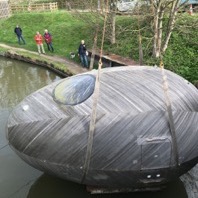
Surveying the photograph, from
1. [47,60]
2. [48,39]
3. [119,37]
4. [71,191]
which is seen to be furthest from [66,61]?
[71,191]

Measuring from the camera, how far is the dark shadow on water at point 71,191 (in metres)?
10.2

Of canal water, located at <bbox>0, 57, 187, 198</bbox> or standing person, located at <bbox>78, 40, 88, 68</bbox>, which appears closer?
canal water, located at <bbox>0, 57, 187, 198</bbox>

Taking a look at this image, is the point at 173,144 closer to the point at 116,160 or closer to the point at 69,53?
the point at 116,160

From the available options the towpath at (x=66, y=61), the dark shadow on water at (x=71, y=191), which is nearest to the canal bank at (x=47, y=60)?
the towpath at (x=66, y=61)

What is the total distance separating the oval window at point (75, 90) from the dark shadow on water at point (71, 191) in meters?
2.84

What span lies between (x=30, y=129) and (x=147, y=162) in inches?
111

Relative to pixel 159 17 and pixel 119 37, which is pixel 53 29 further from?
pixel 159 17

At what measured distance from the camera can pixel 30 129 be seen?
29.3ft

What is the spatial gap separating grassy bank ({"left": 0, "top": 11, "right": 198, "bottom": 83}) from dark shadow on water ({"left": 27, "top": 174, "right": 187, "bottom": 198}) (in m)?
6.60

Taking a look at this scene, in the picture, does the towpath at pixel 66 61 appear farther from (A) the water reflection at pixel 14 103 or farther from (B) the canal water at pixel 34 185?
(B) the canal water at pixel 34 185

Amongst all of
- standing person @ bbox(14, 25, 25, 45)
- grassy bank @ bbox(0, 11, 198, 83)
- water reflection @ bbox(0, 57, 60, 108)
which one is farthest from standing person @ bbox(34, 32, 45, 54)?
standing person @ bbox(14, 25, 25, 45)

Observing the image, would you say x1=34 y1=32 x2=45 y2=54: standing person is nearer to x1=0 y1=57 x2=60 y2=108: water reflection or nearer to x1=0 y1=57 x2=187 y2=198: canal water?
x1=0 y1=57 x2=60 y2=108: water reflection

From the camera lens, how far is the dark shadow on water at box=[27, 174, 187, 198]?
10164 mm

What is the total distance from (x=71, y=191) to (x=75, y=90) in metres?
3.05
